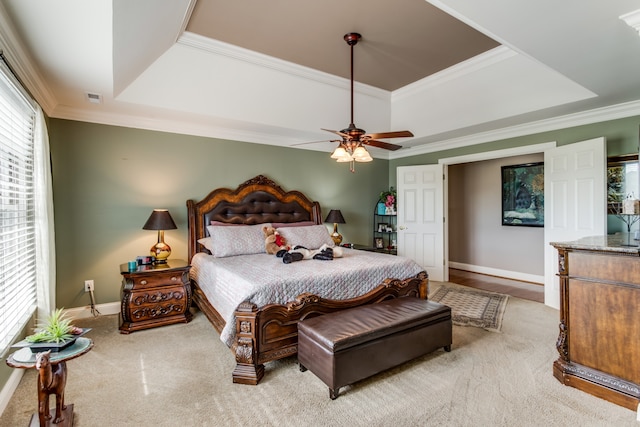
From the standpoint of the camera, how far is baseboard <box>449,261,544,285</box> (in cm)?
556

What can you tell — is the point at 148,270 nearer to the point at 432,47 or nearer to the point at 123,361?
the point at 123,361

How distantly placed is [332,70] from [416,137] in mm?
1789

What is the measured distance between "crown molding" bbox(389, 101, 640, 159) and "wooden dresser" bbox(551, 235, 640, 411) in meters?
2.39

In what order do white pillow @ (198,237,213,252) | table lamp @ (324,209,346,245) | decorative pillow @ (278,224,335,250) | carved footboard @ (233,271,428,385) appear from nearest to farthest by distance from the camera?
carved footboard @ (233,271,428,385), white pillow @ (198,237,213,252), decorative pillow @ (278,224,335,250), table lamp @ (324,209,346,245)

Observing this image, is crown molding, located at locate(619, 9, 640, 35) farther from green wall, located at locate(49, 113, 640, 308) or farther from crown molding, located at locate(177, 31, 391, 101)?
crown molding, located at locate(177, 31, 391, 101)

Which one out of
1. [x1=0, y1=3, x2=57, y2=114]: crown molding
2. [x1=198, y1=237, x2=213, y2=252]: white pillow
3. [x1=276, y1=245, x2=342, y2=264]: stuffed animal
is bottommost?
[x1=276, y1=245, x2=342, y2=264]: stuffed animal

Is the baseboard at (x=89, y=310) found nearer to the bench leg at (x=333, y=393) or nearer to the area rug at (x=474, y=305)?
the bench leg at (x=333, y=393)

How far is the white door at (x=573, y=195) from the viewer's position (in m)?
3.57

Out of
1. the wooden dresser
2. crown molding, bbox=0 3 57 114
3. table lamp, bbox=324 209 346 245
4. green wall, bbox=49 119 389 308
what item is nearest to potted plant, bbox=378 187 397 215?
table lamp, bbox=324 209 346 245

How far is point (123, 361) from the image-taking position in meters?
2.64

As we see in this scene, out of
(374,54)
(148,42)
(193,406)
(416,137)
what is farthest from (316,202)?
(193,406)

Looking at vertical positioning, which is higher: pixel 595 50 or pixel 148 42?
pixel 148 42

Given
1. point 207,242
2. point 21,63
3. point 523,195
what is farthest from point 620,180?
point 21,63

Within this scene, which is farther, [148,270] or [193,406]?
[148,270]
